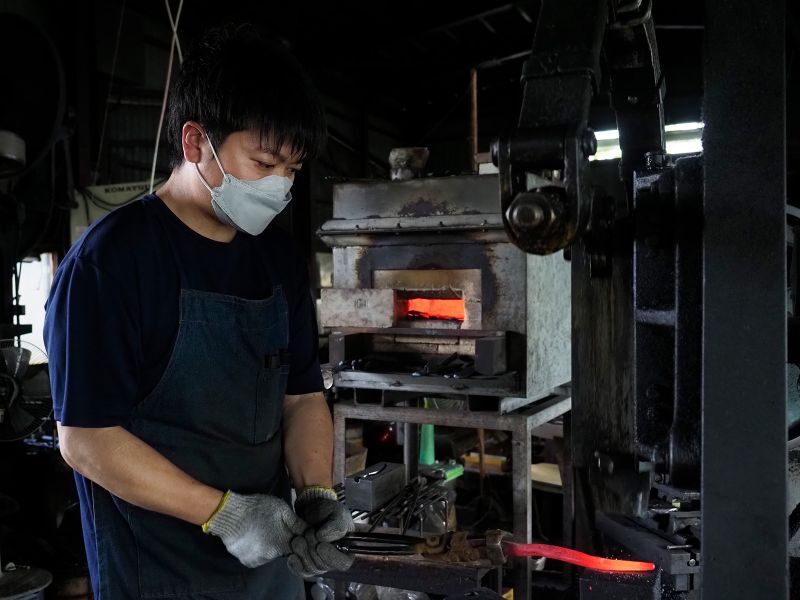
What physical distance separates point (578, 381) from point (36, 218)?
18.5 ft

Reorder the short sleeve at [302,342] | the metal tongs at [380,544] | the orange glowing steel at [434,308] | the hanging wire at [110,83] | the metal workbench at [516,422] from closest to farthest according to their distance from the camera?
the short sleeve at [302,342] < the metal tongs at [380,544] < the metal workbench at [516,422] < the orange glowing steel at [434,308] < the hanging wire at [110,83]

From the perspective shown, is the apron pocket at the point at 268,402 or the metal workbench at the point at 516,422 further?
the metal workbench at the point at 516,422

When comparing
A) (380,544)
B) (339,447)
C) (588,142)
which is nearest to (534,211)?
(588,142)

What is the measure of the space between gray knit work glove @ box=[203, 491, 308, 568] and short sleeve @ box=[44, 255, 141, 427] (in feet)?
1.09

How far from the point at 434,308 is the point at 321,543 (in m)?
2.09

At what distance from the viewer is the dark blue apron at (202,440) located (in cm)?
163

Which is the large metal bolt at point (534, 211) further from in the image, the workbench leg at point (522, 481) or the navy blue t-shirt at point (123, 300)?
the workbench leg at point (522, 481)

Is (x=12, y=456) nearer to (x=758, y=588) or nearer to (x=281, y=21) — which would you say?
(x=758, y=588)

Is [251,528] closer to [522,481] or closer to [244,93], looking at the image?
[244,93]

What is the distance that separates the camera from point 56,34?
6352 mm

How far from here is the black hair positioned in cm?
164

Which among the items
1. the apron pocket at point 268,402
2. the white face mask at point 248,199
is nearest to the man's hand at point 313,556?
the apron pocket at point 268,402

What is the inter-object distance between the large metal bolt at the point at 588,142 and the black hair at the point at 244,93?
897 millimetres

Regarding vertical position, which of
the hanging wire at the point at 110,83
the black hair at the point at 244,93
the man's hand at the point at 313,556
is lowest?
the man's hand at the point at 313,556
